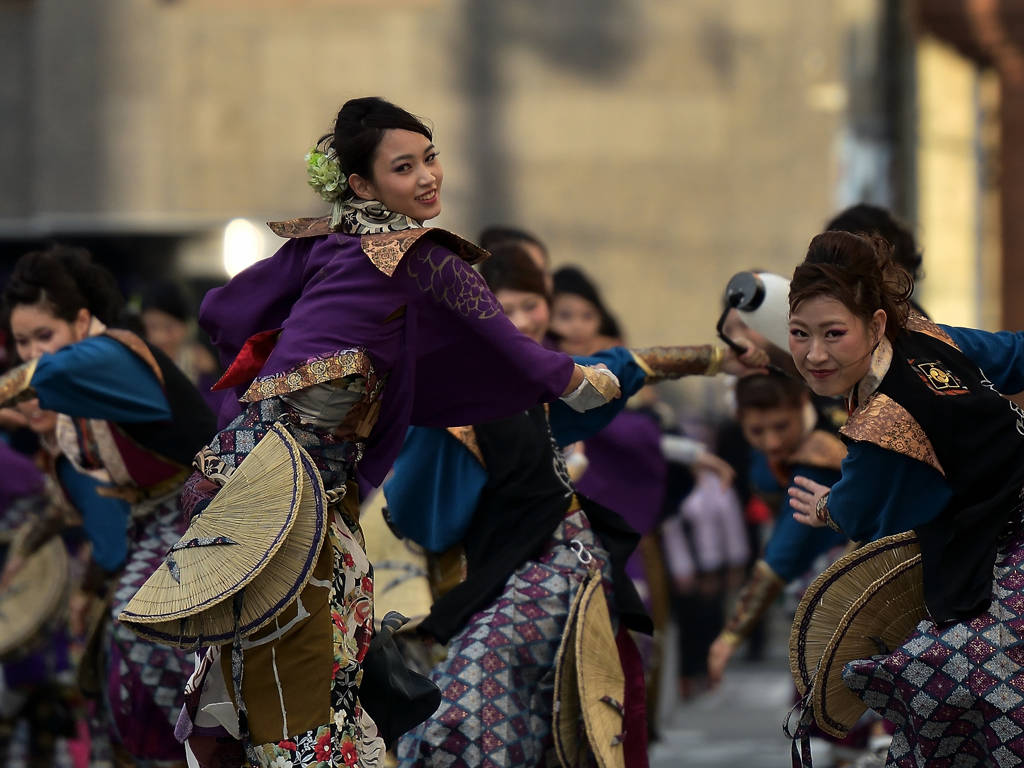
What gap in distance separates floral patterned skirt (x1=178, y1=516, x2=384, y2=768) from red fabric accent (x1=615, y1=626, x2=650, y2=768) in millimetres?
1042

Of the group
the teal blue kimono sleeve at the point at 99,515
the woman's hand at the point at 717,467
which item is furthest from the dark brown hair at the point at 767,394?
the teal blue kimono sleeve at the point at 99,515

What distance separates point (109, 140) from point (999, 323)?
24.8ft

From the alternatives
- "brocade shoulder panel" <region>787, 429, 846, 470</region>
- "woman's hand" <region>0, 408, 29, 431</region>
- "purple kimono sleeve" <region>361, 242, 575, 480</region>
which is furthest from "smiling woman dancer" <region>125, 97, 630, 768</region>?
"woman's hand" <region>0, 408, 29, 431</region>

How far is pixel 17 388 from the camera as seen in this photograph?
4.80m

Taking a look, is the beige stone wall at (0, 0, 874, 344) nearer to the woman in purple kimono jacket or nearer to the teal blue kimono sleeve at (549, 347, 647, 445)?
the teal blue kimono sleeve at (549, 347, 647, 445)

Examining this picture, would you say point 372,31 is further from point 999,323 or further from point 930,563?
point 930,563

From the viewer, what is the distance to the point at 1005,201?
13836mm

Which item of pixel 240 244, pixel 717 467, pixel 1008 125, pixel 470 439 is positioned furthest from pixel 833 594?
pixel 1008 125

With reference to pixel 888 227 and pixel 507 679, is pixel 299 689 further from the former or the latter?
pixel 888 227

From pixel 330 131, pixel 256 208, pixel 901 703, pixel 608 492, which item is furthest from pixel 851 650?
pixel 256 208

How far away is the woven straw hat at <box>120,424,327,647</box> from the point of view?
133 inches

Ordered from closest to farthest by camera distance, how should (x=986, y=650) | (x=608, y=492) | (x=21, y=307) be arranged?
1. (x=986, y=650)
2. (x=21, y=307)
3. (x=608, y=492)

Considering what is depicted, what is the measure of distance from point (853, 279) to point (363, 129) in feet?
3.75

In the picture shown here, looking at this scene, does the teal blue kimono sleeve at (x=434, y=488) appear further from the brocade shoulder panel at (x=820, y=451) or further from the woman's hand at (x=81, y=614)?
the woman's hand at (x=81, y=614)
